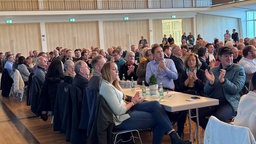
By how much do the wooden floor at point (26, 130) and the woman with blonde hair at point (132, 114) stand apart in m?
0.85

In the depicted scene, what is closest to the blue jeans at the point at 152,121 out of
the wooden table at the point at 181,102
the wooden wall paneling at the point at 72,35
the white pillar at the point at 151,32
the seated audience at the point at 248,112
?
the wooden table at the point at 181,102

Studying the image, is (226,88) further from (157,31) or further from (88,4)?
(157,31)

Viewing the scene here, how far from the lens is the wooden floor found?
5234mm

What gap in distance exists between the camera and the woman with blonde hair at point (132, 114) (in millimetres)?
3805

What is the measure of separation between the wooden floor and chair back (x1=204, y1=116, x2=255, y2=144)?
2.20m

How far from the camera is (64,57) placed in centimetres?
891

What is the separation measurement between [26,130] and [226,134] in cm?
438

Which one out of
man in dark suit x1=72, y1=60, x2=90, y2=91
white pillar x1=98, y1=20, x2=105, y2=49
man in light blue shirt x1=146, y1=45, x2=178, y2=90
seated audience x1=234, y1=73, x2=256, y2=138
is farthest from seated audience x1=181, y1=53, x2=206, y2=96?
white pillar x1=98, y1=20, x2=105, y2=49

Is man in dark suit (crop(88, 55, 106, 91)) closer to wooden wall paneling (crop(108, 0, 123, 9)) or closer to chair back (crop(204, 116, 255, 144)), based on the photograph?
chair back (crop(204, 116, 255, 144))

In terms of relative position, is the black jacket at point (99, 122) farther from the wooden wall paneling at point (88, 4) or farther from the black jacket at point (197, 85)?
the wooden wall paneling at point (88, 4)

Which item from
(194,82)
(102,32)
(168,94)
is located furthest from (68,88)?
(102,32)

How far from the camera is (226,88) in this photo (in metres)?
3.95

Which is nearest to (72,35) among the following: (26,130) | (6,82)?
(6,82)

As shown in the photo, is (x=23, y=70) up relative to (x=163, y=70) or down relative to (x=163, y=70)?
down
